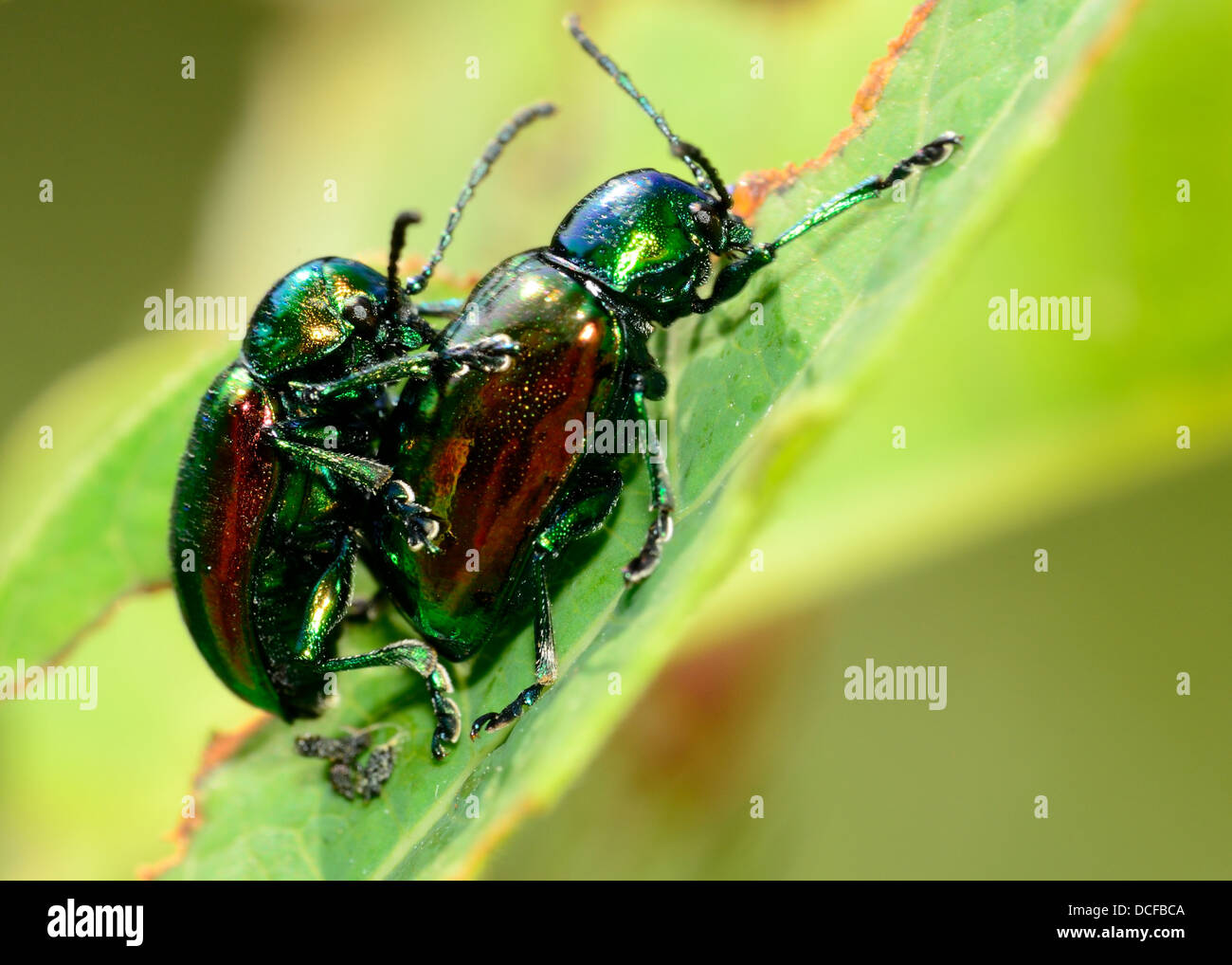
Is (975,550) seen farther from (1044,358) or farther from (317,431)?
(317,431)

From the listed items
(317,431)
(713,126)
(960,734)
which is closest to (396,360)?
(317,431)

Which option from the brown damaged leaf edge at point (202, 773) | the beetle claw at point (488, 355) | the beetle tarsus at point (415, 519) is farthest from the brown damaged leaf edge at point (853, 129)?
the brown damaged leaf edge at point (202, 773)

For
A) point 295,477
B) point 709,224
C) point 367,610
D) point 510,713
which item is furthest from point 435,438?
point 709,224

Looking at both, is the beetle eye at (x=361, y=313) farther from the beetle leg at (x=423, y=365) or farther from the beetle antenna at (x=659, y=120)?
the beetle antenna at (x=659, y=120)

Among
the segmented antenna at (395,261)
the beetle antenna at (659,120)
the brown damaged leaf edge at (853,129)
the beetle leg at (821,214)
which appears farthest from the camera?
the beetle antenna at (659,120)

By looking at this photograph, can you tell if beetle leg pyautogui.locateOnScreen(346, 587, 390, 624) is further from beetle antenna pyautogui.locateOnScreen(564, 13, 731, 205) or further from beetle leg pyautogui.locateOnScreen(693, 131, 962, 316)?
beetle antenna pyautogui.locateOnScreen(564, 13, 731, 205)

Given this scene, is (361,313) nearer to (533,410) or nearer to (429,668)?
(533,410)

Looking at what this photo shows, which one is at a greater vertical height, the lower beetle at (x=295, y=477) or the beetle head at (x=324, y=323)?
the beetle head at (x=324, y=323)
